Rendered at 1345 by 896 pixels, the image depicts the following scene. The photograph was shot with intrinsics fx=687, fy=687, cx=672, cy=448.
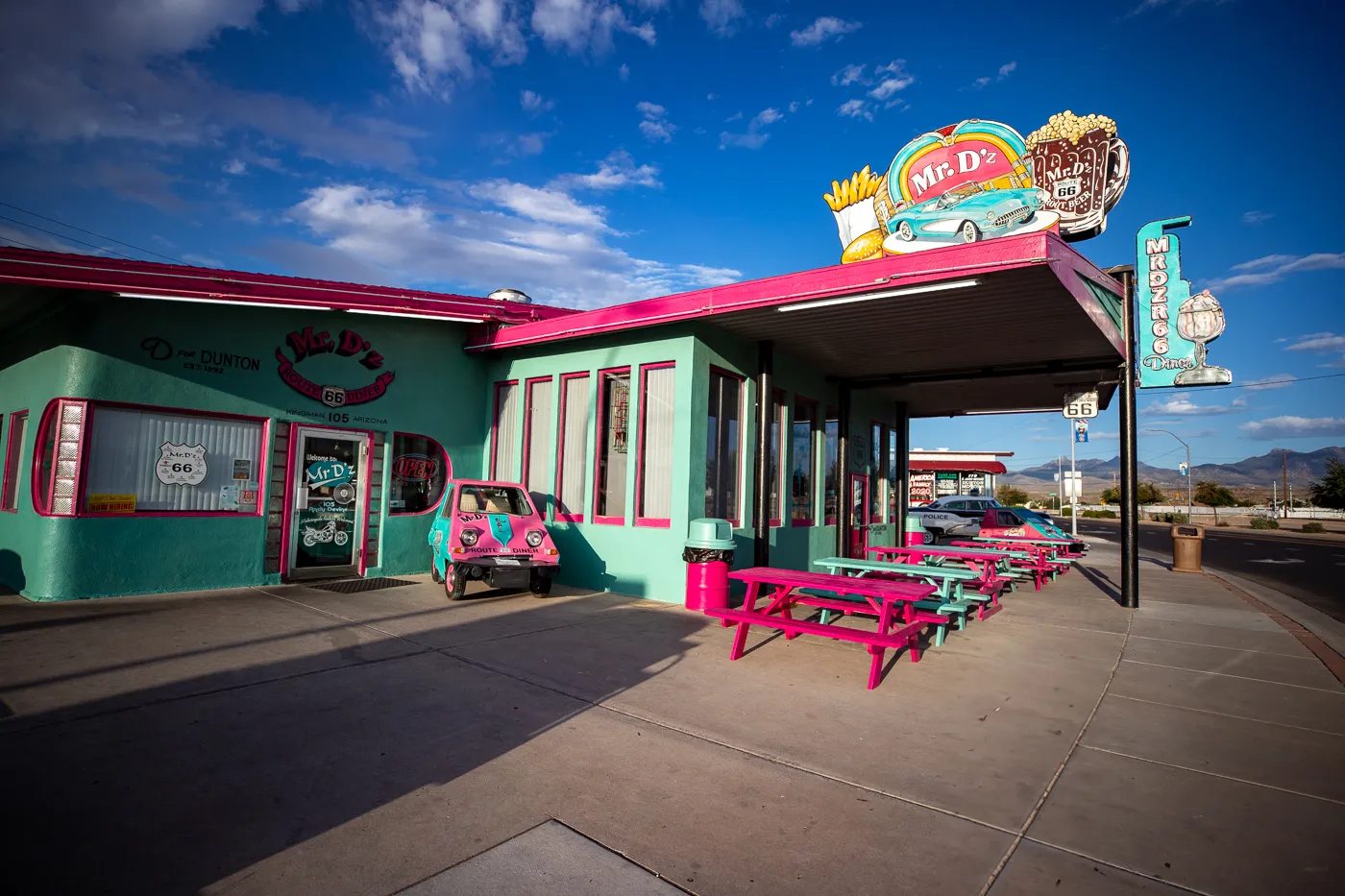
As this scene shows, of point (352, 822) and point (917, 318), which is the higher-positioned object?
point (917, 318)

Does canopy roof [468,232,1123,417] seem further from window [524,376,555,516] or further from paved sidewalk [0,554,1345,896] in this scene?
paved sidewalk [0,554,1345,896]

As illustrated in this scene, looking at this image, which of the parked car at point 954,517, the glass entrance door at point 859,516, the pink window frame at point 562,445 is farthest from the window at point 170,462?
the parked car at point 954,517

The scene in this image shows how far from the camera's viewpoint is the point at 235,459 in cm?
990

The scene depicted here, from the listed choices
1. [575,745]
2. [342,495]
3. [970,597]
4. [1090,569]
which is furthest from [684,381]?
[1090,569]

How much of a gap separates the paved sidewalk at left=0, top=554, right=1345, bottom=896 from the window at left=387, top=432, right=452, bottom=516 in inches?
163

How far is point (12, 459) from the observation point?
10219 millimetres

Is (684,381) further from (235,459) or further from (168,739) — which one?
(168,739)

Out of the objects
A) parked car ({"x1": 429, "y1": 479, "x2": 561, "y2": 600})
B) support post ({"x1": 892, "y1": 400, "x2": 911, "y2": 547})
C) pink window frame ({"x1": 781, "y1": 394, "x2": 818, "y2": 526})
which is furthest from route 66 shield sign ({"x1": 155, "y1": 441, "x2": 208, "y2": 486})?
support post ({"x1": 892, "y1": 400, "x2": 911, "y2": 547})

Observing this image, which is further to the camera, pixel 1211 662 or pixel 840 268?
pixel 840 268

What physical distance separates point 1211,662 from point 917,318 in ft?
16.8

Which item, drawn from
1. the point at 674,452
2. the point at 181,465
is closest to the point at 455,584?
the point at 674,452

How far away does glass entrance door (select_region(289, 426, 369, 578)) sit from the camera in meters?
10.5

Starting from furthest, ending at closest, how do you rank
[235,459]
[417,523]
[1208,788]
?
[417,523] < [235,459] < [1208,788]

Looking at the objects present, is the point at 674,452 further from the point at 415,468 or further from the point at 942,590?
the point at 415,468
